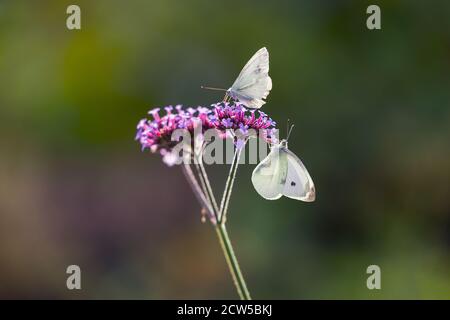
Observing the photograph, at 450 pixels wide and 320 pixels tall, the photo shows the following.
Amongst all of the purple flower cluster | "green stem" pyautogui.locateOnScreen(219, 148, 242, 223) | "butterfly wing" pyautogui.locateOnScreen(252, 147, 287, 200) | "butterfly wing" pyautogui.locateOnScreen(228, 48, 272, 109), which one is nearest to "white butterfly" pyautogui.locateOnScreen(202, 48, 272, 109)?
"butterfly wing" pyautogui.locateOnScreen(228, 48, 272, 109)

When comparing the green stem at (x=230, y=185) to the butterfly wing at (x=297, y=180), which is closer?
the green stem at (x=230, y=185)

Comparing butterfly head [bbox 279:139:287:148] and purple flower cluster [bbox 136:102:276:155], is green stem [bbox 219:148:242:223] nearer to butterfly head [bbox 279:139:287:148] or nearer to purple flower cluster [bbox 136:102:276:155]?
purple flower cluster [bbox 136:102:276:155]

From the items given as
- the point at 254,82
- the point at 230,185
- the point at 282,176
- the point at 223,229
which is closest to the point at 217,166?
the point at 254,82

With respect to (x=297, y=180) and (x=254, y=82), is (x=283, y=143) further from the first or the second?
(x=254, y=82)

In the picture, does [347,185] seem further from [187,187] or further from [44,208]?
[44,208]

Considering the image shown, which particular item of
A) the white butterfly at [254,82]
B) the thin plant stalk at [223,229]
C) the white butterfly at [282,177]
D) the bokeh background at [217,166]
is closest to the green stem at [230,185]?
the thin plant stalk at [223,229]

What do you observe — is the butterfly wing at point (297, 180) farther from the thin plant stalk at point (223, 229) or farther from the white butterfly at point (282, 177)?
the thin plant stalk at point (223, 229)

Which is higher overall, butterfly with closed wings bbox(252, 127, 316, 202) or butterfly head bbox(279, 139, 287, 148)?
butterfly head bbox(279, 139, 287, 148)
